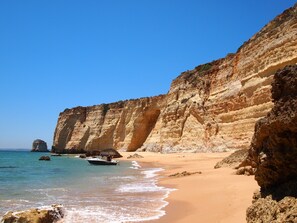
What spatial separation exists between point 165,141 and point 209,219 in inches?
1492

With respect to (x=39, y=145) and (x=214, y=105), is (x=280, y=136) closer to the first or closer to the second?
(x=214, y=105)

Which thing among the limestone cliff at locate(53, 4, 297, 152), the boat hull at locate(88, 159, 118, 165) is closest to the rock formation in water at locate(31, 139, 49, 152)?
the limestone cliff at locate(53, 4, 297, 152)

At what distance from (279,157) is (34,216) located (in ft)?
14.9

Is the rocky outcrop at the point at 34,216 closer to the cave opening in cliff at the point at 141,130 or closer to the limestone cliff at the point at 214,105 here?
the limestone cliff at the point at 214,105

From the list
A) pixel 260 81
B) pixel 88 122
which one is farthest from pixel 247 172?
pixel 88 122

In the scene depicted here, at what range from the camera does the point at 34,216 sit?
20.2 feet

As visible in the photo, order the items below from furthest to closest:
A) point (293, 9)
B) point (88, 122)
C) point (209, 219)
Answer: point (88, 122) → point (293, 9) → point (209, 219)

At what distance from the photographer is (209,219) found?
236 inches

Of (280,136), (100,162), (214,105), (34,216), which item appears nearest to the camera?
(280,136)

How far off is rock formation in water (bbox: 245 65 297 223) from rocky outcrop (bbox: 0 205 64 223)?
393cm

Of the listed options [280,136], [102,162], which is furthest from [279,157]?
[102,162]

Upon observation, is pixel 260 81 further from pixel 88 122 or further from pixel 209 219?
pixel 88 122

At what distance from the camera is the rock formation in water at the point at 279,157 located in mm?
3890

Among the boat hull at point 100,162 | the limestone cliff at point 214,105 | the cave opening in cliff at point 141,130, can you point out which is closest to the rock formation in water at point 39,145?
the limestone cliff at point 214,105
